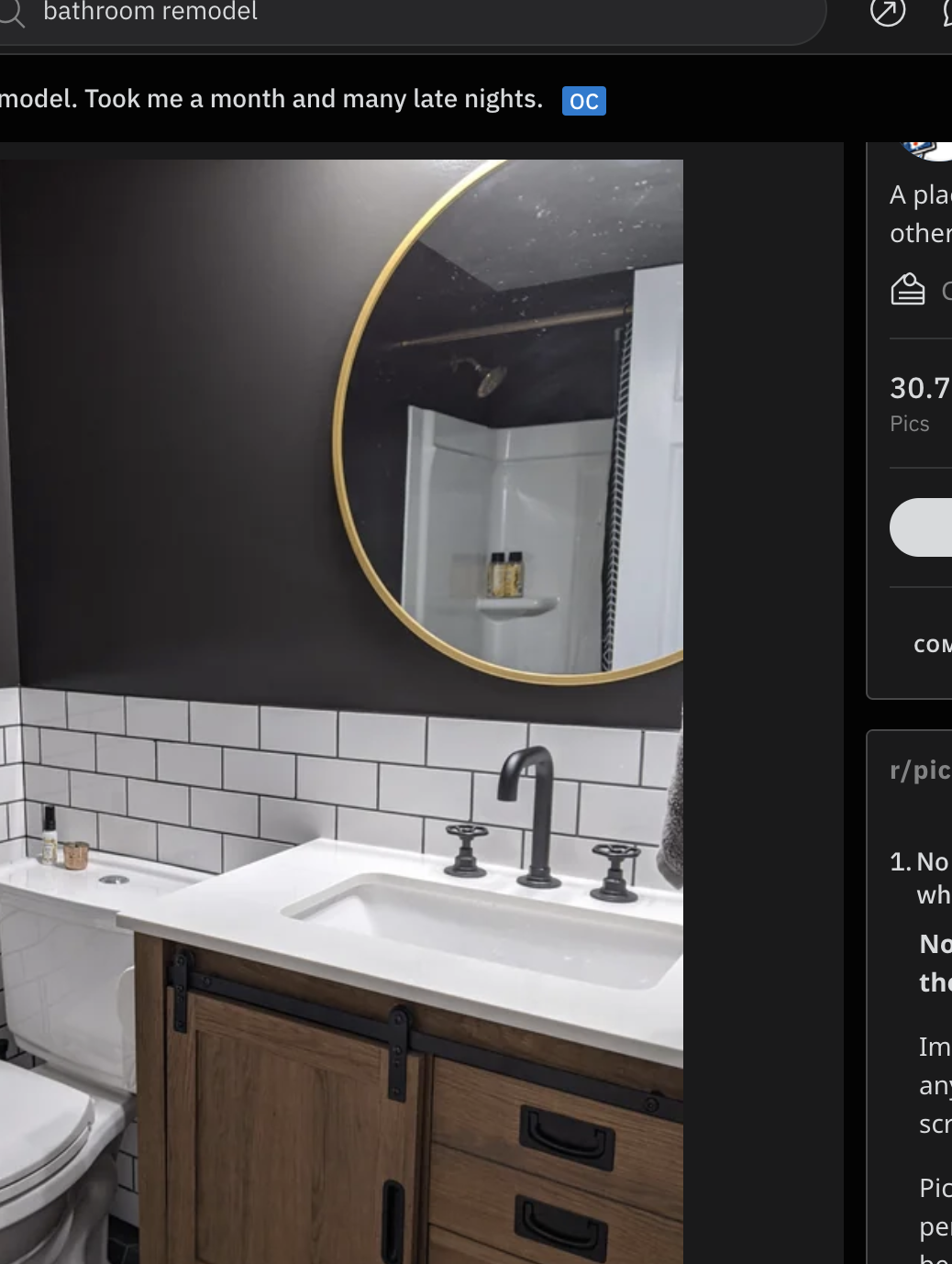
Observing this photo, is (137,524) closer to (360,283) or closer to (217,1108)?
(360,283)

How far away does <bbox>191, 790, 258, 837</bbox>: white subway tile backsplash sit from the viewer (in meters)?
1.61

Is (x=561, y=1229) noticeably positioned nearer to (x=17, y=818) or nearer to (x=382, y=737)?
(x=382, y=737)

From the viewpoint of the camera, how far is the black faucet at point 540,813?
120 cm

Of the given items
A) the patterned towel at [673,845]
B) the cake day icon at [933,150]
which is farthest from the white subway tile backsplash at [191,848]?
the cake day icon at [933,150]

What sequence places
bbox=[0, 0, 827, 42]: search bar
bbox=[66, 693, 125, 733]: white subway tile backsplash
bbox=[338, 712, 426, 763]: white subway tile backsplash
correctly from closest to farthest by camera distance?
bbox=[0, 0, 827, 42]: search bar
bbox=[338, 712, 426, 763]: white subway tile backsplash
bbox=[66, 693, 125, 733]: white subway tile backsplash

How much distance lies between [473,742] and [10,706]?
43.0 inches

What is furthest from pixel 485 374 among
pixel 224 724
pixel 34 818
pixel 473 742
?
pixel 34 818

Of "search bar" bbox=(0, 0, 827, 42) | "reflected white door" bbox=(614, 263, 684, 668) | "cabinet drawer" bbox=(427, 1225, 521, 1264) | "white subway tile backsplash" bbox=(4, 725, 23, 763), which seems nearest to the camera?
"search bar" bbox=(0, 0, 827, 42)

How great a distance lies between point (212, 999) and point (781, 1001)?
91cm

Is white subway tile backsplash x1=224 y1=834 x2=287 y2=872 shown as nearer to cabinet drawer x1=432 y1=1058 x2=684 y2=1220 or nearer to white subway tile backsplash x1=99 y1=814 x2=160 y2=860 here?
white subway tile backsplash x1=99 y1=814 x2=160 y2=860

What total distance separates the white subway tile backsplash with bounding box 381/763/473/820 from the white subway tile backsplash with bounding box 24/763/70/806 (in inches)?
31.2

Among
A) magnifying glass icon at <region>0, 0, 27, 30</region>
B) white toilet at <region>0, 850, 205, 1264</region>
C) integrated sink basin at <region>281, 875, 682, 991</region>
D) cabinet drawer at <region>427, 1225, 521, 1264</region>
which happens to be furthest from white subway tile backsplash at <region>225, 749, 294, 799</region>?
magnifying glass icon at <region>0, 0, 27, 30</region>

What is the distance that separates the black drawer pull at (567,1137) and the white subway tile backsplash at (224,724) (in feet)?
2.91

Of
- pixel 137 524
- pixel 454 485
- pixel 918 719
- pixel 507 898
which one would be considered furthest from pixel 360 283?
pixel 918 719
